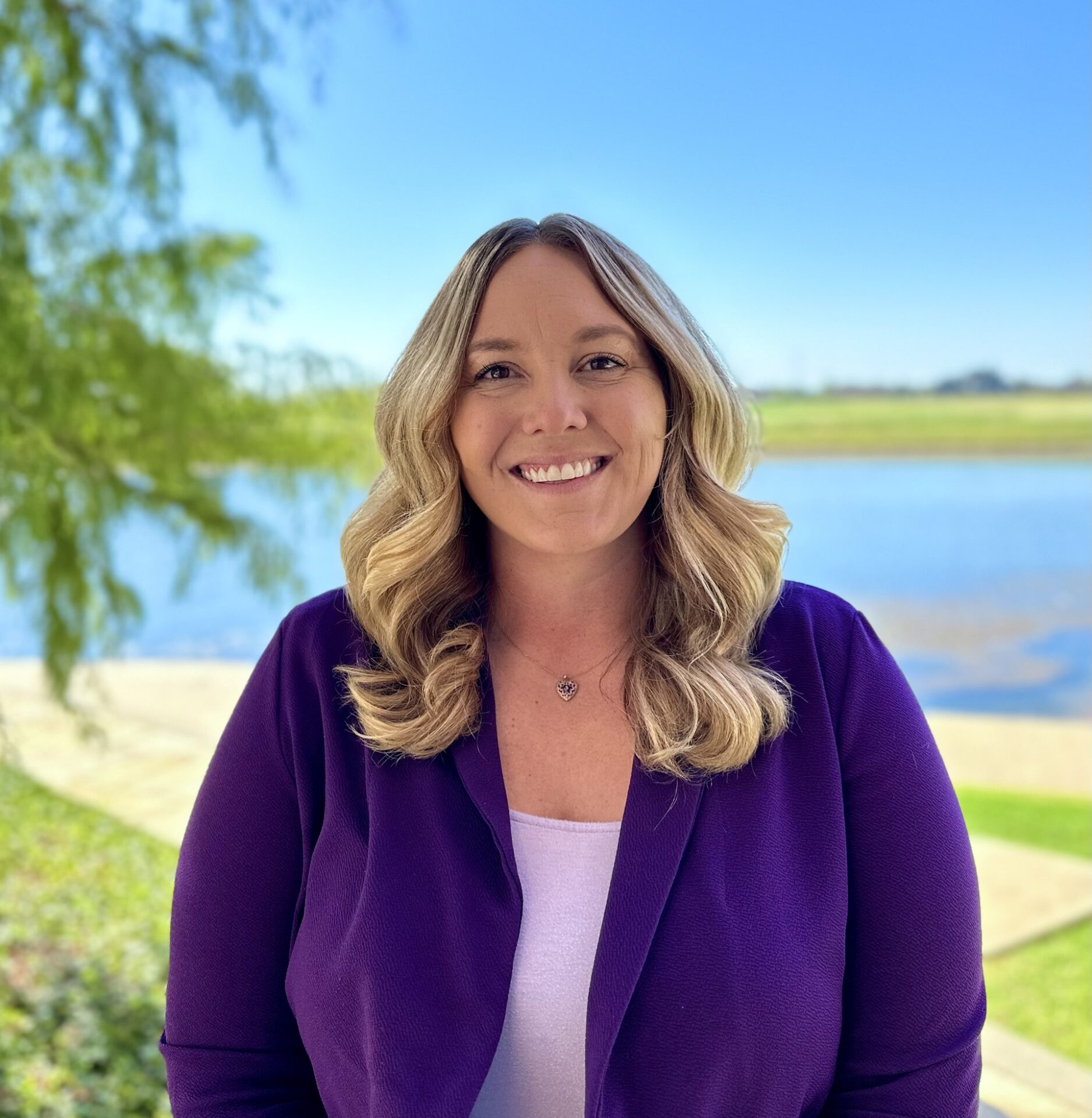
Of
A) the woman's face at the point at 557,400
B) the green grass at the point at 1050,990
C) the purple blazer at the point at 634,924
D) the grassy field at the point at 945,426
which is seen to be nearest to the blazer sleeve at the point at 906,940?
the purple blazer at the point at 634,924

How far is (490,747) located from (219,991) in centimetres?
43

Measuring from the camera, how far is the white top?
1.17m

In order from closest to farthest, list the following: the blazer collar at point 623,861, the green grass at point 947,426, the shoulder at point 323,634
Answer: the blazer collar at point 623,861 < the shoulder at point 323,634 < the green grass at point 947,426

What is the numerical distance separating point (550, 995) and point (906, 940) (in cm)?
39

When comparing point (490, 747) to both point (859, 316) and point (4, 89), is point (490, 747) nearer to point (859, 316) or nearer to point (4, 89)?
point (4, 89)

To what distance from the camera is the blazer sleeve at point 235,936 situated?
4.16 ft

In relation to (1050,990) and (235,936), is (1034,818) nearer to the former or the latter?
(1050,990)

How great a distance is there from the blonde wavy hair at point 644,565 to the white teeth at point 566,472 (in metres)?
0.13

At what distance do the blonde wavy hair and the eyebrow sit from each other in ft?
0.06

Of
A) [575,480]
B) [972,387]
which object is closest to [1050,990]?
[575,480]

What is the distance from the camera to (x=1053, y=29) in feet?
32.1

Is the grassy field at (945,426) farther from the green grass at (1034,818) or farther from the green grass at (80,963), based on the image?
the green grass at (80,963)

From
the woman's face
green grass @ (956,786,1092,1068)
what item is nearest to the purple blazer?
the woman's face

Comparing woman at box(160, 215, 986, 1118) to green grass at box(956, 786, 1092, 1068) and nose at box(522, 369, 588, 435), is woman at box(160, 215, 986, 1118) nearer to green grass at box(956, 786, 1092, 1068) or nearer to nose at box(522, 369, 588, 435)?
nose at box(522, 369, 588, 435)
